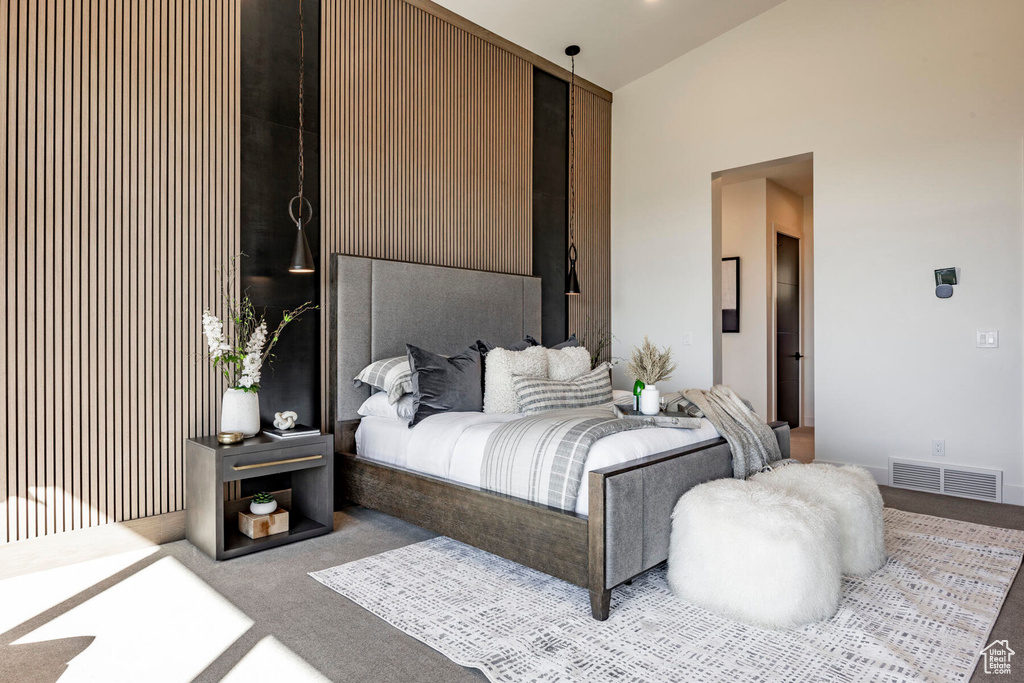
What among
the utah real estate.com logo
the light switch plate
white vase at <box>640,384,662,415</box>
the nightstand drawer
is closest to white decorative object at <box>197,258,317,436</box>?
the nightstand drawer

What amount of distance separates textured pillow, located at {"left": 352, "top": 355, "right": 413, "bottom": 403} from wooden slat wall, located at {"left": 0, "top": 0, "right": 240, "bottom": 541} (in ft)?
2.70

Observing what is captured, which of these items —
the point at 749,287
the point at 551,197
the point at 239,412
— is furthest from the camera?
the point at 749,287

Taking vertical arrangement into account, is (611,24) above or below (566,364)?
above

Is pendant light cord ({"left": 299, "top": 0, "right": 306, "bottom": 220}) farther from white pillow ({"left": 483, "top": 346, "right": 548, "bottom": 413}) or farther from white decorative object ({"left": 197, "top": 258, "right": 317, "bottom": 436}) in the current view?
white pillow ({"left": 483, "top": 346, "right": 548, "bottom": 413})

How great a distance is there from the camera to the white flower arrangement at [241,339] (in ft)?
9.79

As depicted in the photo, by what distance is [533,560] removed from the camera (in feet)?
7.78

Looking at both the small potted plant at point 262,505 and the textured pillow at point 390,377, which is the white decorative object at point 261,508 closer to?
the small potted plant at point 262,505

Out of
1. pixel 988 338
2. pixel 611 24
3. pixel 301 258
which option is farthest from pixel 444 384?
pixel 988 338

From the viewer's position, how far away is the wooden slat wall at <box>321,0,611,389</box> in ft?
12.3

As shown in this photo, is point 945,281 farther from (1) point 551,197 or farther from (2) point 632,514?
(2) point 632,514

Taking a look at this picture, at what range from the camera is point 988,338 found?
3.84 m

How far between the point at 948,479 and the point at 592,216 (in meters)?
3.46

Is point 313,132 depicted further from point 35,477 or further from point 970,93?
point 970,93

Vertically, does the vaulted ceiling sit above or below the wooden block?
above
